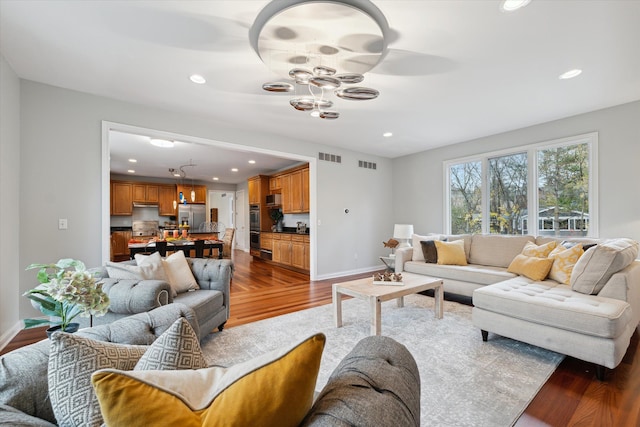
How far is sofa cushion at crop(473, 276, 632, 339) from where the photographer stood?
204 centimetres

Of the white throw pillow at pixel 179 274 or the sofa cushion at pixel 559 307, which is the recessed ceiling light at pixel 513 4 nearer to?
the sofa cushion at pixel 559 307

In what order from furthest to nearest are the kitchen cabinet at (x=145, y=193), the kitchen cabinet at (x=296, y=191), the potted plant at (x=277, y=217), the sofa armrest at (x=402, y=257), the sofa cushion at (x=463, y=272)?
the kitchen cabinet at (x=145, y=193) < the potted plant at (x=277, y=217) < the kitchen cabinet at (x=296, y=191) < the sofa armrest at (x=402, y=257) < the sofa cushion at (x=463, y=272)

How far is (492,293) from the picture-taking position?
8.59 ft

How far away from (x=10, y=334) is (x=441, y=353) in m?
4.15

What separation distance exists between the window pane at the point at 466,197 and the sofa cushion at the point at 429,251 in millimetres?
1503

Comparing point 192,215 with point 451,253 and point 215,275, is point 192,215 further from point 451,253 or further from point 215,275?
point 451,253

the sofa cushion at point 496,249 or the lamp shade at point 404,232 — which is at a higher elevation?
the lamp shade at point 404,232

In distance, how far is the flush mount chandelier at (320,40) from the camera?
191 cm

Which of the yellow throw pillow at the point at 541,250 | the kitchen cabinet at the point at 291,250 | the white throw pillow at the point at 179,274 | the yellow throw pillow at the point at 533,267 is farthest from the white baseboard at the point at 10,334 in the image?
the yellow throw pillow at the point at 541,250

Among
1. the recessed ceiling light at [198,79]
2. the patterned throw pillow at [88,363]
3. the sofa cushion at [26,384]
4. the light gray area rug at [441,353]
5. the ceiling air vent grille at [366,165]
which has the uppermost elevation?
the recessed ceiling light at [198,79]

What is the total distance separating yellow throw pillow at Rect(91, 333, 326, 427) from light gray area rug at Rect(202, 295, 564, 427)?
109 cm

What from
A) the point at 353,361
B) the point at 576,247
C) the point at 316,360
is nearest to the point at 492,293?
the point at 576,247

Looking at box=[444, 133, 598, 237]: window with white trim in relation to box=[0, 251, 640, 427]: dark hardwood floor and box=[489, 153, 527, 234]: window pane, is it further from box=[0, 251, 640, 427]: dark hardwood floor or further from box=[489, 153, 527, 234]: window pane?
box=[0, 251, 640, 427]: dark hardwood floor

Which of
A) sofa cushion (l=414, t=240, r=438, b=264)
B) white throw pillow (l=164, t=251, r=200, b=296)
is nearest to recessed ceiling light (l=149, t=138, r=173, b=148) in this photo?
white throw pillow (l=164, t=251, r=200, b=296)
